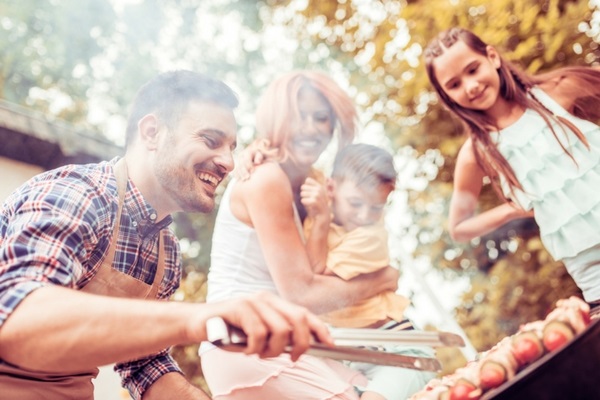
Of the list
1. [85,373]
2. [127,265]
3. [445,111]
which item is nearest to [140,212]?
[127,265]

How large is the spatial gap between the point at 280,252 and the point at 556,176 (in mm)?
846

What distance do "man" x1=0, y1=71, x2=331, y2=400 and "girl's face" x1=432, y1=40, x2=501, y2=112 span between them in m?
0.79

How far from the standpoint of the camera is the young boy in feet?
4.91

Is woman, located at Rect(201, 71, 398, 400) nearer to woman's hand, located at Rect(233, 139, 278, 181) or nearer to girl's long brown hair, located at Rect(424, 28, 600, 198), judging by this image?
woman's hand, located at Rect(233, 139, 278, 181)

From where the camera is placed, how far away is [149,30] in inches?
115

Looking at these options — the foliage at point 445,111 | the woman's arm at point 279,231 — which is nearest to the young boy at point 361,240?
the woman's arm at point 279,231

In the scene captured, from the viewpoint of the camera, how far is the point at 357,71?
3.15 metres

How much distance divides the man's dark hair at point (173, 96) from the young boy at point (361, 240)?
0.47 metres

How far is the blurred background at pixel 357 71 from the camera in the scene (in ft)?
8.46

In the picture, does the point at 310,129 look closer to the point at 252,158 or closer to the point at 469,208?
the point at 252,158

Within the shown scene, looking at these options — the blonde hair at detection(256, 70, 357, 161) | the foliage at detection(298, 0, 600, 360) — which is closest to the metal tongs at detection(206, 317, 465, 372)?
the blonde hair at detection(256, 70, 357, 161)

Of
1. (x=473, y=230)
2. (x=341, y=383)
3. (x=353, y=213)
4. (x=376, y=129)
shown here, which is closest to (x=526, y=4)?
(x=376, y=129)

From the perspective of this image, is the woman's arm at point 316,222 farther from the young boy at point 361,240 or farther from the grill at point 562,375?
the grill at point 562,375

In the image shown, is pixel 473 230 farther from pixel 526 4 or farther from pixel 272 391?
pixel 526 4
